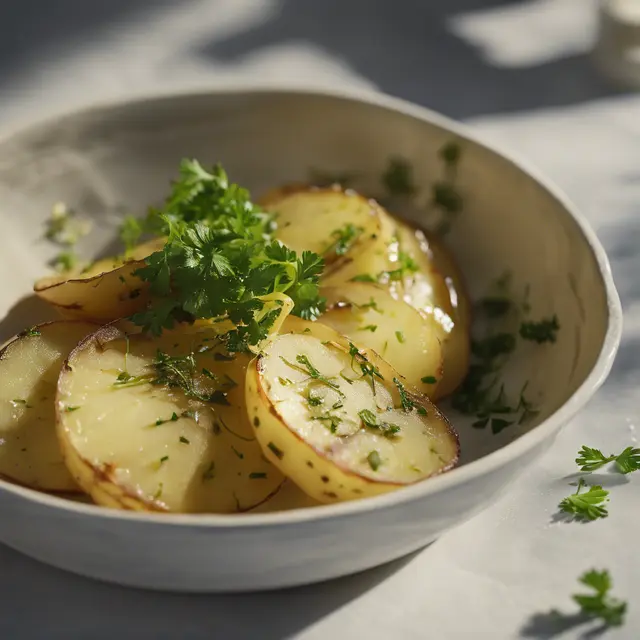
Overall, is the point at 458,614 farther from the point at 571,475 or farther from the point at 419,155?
the point at 419,155

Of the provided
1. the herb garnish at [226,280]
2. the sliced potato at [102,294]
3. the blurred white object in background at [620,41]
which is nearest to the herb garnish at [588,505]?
the herb garnish at [226,280]

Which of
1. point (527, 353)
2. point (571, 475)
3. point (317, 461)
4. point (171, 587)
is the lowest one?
point (571, 475)

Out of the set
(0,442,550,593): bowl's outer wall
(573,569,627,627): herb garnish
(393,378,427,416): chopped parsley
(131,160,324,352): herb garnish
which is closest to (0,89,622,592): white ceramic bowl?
(0,442,550,593): bowl's outer wall

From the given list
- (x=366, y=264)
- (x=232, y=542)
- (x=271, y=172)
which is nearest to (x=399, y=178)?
(x=271, y=172)

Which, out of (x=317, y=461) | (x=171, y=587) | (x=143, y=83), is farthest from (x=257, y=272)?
(x=143, y=83)

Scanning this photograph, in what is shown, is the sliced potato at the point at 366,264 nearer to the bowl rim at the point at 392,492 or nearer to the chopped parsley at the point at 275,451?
the bowl rim at the point at 392,492

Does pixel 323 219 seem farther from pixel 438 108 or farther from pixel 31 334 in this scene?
pixel 438 108
